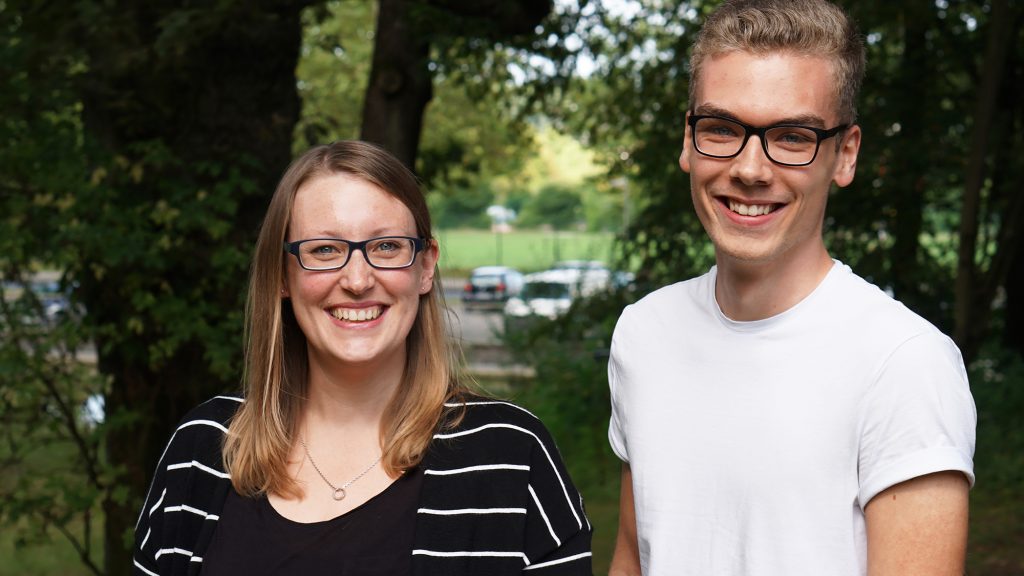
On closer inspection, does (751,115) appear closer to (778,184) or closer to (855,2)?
(778,184)

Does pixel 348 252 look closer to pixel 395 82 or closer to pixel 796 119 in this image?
pixel 796 119

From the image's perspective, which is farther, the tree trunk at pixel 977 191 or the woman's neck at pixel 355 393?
the tree trunk at pixel 977 191

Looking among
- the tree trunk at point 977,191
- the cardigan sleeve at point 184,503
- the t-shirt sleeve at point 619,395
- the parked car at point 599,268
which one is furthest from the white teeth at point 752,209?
the parked car at point 599,268

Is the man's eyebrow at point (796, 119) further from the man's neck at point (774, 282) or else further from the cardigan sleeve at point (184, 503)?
the cardigan sleeve at point (184, 503)

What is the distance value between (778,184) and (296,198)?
1.00m

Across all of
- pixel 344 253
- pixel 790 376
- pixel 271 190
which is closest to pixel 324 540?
pixel 344 253

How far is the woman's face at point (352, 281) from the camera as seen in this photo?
92.7 inches

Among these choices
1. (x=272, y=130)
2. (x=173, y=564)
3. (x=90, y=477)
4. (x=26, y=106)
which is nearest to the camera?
Answer: (x=173, y=564)

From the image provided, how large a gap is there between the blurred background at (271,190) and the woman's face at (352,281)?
0.34m

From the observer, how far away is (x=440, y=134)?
2047cm

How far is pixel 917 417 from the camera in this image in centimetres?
179

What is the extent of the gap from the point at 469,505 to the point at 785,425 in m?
0.67

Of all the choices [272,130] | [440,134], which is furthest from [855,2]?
[440,134]

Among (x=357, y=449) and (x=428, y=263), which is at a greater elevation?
(x=428, y=263)
